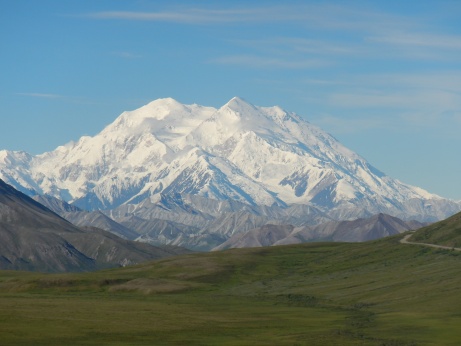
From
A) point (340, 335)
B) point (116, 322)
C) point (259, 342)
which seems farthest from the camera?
point (116, 322)

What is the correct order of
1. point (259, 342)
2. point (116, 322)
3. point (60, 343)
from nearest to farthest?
point (60, 343)
point (259, 342)
point (116, 322)

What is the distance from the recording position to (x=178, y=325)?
196 metres

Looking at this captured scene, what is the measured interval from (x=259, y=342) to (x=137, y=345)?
20.8 m

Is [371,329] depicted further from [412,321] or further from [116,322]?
[116,322]

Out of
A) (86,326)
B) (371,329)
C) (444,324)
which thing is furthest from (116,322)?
(444,324)

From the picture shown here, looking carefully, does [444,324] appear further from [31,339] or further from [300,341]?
[31,339]

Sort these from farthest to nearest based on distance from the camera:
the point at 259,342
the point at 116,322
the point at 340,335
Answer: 1. the point at 116,322
2. the point at 340,335
3. the point at 259,342

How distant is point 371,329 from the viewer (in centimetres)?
19162

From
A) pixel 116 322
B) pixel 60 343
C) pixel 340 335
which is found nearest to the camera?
pixel 60 343

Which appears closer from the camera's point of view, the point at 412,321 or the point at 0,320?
the point at 0,320

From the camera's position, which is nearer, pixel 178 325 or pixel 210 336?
pixel 210 336

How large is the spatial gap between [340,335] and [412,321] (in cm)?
2211

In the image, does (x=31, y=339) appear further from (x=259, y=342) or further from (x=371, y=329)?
(x=371, y=329)

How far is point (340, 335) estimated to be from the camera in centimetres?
18288
